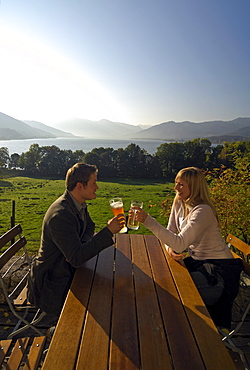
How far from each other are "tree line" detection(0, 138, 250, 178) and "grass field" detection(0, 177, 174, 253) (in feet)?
Result: 6.64

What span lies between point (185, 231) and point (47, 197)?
2189 cm

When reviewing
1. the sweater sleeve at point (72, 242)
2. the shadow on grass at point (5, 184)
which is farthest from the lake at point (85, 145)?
the sweater sleeve at point (72, 242)

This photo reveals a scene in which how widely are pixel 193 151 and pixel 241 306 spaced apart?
25.9 metres

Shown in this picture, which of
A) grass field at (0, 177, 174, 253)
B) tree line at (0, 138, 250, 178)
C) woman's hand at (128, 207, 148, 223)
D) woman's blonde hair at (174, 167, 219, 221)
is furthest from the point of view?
tree line at (0, 138, 250, 178)

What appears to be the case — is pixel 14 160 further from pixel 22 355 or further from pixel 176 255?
pixel 22 355

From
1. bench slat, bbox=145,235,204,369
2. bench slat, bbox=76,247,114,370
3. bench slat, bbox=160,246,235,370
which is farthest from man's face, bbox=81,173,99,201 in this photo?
bench slat, bbox=160,246,235,370

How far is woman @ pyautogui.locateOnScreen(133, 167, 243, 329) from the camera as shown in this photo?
2.00 m

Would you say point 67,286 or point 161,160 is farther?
point 161,160

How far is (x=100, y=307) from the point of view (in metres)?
1.46

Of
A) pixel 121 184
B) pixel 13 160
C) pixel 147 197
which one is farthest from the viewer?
pixel 13 160

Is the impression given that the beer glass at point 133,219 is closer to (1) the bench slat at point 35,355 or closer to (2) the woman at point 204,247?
(2) the woman at point 204,247

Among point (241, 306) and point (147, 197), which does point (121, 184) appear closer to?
point (147, 197)

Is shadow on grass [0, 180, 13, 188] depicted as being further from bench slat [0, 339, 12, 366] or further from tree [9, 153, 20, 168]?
bench slat [0, 339, 12, 366]

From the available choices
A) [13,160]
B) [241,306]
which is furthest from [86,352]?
[13,160]
